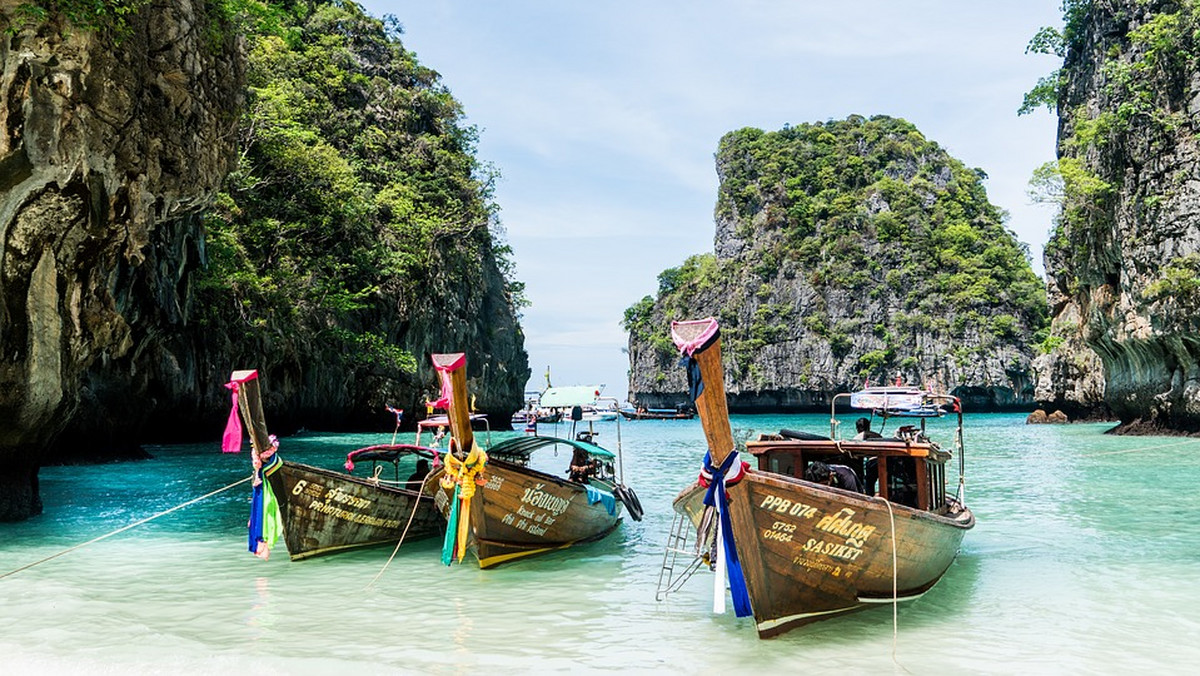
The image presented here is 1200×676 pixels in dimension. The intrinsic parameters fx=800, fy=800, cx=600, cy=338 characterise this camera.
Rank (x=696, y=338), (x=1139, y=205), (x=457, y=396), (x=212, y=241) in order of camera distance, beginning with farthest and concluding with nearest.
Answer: (x=1139, y=205)
(x=212, y=241)
(x=457, y=396)
(x=696, y=338)

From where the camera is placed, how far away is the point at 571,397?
14.7 m

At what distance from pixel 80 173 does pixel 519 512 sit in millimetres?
7219

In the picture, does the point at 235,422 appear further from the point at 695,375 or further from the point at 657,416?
the point at 657,416

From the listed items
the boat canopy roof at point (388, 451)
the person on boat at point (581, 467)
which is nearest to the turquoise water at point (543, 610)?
the person on boat at point (581, 467)

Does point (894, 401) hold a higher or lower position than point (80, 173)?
lower

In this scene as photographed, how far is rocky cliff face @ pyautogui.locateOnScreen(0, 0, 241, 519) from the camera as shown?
32.2 ft

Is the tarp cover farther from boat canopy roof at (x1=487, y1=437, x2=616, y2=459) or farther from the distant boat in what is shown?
the distant boat

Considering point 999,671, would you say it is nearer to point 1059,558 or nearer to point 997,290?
point 1059,558

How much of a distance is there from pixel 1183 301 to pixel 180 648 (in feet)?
98.5

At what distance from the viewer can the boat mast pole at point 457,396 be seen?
750 cm

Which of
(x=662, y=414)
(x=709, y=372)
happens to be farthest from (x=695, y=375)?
(x=662, y=414)

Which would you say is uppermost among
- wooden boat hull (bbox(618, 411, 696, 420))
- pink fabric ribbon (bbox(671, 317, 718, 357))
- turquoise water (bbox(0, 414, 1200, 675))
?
pink fabric ribbon (bbox(671, 317, 718, 357))

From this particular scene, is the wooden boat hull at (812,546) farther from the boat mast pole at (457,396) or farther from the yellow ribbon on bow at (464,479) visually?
the yellow ribbon on bow at (464,479)

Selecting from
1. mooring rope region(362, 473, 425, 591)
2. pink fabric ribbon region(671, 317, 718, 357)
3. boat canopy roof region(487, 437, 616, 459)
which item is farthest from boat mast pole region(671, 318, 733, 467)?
boat canopy roof region(487, 437, 616, 459)
